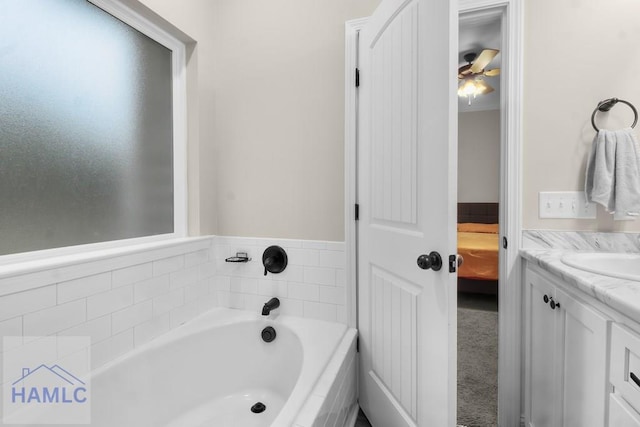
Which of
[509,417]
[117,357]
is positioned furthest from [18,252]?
[509,417]

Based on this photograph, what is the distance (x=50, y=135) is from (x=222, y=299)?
4.11 ft

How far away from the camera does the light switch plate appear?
1.37m

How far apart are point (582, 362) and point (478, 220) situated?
4318 mm

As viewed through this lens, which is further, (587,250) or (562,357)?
(587,250)

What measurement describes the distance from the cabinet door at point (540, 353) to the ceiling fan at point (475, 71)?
231 centimetres

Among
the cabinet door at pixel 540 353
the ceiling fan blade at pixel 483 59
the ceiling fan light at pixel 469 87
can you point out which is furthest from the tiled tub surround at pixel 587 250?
the ceiling fan light at pixel 469 87

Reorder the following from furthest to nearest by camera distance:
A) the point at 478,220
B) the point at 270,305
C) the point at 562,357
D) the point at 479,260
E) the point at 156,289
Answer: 1. the point at 478,220
2. the point at 479,260
3. the point at 270,305
4. the point at 156,289
5. the point at 562,357

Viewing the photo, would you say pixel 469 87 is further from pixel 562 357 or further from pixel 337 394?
pixel 337 394

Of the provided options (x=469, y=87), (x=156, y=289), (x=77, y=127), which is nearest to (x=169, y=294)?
(x=156, y=289)

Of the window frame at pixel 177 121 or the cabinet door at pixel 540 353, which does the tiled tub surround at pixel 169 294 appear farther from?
the cabinet door at pixel 540 353

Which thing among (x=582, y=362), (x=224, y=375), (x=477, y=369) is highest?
(x=582, y=362)

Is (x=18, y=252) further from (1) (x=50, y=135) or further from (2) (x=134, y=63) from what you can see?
(2) (x=134, y=63)

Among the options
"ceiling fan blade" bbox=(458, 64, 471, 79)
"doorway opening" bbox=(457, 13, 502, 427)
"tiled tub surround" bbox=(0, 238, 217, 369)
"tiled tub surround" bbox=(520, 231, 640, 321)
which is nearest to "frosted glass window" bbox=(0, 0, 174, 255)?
"tiled tub surround" bbox=(0, 238, 217, 369)

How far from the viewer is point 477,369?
6.77 ft
